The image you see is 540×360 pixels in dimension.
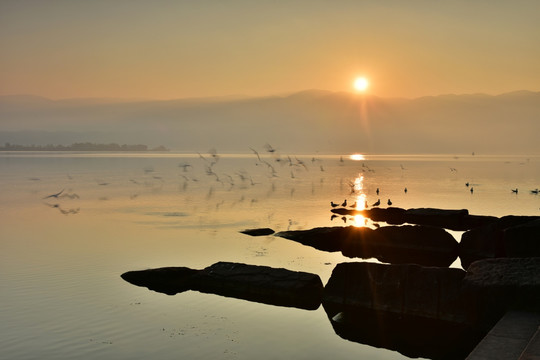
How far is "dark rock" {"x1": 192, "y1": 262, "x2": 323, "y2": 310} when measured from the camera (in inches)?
578

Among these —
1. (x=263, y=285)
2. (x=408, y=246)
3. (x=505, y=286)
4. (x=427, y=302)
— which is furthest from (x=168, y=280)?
(x=408, y=246)

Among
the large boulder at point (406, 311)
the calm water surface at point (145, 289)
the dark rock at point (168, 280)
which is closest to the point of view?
the large boulder at point (406, 311)

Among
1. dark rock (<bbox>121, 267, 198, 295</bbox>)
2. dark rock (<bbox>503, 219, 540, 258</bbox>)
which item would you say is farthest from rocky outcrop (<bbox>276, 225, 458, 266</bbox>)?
dark rock (<bbox>121, 267, 198, 295</bbox>)

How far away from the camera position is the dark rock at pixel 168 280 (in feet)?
52.7

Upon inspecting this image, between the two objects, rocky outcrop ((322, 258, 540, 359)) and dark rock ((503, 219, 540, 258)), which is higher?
dark rock ((503, 219, 540, 258))

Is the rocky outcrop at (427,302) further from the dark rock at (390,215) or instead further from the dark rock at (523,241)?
the dark rock at (390,215)

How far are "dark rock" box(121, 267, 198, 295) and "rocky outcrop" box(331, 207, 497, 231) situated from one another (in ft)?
57.3

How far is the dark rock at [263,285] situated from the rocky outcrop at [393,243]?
260 inches

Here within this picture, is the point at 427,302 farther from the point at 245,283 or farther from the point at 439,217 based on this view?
the point at 439,217

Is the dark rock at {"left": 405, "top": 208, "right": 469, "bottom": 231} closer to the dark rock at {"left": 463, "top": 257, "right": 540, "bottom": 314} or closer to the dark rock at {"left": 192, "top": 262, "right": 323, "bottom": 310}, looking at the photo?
the dark rock at {"left": 192, "top": 262, "right": 323, "bottom": 310}

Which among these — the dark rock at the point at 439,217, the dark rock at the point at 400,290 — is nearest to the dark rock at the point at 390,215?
the dark rock at the point at 439,217

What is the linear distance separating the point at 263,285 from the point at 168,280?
333 centimetres

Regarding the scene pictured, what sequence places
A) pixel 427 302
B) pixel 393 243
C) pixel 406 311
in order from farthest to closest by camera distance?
pixel 393 243 < pixel 406 311 < pixel 427 302

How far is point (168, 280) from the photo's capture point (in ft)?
53.5
